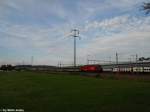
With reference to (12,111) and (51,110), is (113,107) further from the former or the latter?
(12,111)

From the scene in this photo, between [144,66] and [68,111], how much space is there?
218 ft

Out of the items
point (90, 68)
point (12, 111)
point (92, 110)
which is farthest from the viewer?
point (90, 68)

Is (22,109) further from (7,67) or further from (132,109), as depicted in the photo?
(7,67)

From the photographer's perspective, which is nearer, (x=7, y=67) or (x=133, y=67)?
(x=133, y=67)

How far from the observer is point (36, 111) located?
1261cm

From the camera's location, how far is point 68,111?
41.5 feet

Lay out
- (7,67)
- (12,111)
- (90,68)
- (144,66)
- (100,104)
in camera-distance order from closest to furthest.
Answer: (12,111)
(100,104)
(144,66)
(90,68)
(7,67)

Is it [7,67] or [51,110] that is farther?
[7,67]

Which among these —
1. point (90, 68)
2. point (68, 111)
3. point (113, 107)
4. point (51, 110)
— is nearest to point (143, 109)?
point (113, 107)

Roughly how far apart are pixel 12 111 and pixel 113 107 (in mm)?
5566

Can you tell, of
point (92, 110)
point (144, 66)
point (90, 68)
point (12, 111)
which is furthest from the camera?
point (90, 68)

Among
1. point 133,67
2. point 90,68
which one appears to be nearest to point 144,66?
point 133,67

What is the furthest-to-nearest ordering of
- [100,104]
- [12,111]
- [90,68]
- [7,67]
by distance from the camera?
1. [7,67]
2. [90,68]
3. [100,104]
4. [12,111]

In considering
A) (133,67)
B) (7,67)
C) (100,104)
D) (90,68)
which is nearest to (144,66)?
(133,67)
